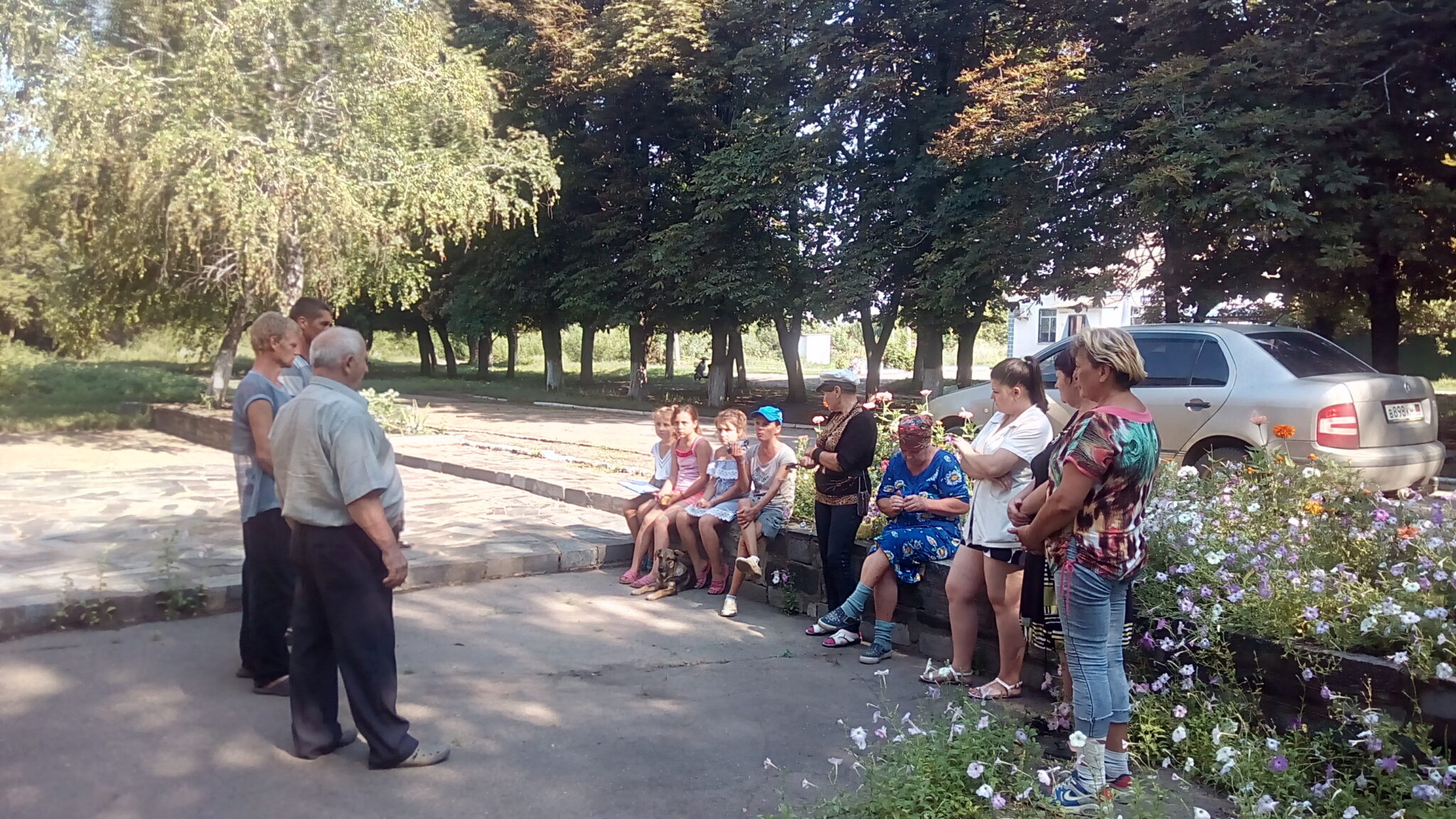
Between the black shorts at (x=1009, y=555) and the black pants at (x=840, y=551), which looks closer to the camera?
the black shorts at (x=1009, y=555)

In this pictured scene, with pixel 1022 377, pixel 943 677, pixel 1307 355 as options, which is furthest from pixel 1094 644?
pixel 1307 355

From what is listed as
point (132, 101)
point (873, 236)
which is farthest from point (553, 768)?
point (873, 236)

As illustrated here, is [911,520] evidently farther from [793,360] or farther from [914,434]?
[793,360]

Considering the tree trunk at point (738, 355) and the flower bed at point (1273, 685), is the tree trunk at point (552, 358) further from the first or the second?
the flower bed at point (1273, 685)

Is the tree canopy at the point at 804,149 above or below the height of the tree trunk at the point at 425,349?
above

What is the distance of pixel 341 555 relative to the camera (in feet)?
13.4

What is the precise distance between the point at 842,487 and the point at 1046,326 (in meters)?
51.1

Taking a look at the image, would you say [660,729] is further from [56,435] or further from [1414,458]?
[56,435]

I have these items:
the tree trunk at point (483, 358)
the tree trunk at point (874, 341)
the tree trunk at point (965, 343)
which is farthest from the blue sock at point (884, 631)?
the tree trunk at point (483, 358)

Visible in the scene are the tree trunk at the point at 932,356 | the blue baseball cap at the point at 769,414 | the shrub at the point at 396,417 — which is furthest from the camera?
the tree trunk at the point at 932,356

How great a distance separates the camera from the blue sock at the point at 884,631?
5.77m

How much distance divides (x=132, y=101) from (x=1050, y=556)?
556 inches

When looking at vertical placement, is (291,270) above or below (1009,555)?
above

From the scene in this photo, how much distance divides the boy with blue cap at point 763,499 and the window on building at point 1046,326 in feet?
161
